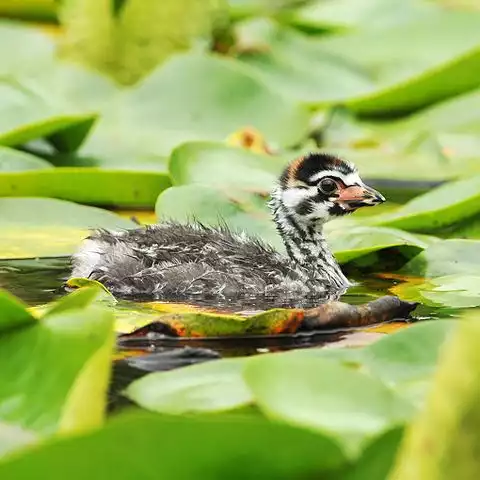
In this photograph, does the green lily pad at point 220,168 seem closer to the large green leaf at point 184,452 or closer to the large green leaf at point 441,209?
the large green leaf at point 441,209

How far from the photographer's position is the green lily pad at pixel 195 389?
10.2 ft

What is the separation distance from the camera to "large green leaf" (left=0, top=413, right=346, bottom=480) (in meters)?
2.15

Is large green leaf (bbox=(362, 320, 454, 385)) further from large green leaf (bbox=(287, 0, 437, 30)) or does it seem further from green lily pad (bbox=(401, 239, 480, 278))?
large green leaf (bbox=(287, 0, 437, 30))

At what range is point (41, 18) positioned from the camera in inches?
389

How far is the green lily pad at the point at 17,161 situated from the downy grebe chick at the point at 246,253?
0.93 m

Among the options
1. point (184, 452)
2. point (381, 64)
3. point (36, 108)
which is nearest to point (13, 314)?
point (184, 452)

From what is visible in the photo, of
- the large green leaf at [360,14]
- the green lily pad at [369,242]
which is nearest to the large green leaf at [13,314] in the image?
the green lily pad at [369,242]

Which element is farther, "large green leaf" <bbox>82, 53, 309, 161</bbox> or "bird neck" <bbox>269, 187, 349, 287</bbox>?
"large green leaf" <bbox>82, 53, 309, 161</bbox>

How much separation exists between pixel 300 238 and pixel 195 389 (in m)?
2.35

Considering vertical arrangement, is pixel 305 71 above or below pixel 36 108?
above

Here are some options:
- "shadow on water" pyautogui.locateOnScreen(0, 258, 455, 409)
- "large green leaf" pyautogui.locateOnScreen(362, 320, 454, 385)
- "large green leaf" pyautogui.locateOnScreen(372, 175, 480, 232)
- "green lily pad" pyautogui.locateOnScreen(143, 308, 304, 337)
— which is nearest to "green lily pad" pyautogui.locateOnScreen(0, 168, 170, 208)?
"large green leaf" pyautogui.locateOnScreen(372, 175, 480, 232)

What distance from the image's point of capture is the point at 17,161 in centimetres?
601

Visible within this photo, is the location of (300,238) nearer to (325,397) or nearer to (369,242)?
(369,242)

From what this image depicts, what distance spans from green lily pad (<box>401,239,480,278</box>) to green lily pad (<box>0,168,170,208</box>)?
1352 mm
